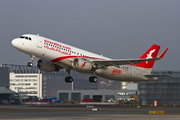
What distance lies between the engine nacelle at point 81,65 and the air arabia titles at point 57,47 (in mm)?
1755

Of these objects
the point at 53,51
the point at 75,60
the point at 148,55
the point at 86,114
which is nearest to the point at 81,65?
the point at 75,60

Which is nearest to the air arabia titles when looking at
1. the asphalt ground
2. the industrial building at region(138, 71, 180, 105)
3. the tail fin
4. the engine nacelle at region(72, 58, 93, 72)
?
the engine nacelle at region(72, 58, 93, 72)

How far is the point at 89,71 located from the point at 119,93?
11790 centimetres

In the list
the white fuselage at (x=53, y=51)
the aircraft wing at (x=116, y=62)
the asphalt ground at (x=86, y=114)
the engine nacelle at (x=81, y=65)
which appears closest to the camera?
the asphalt ground at (x=86, y=114)

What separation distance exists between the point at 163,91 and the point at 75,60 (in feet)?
157

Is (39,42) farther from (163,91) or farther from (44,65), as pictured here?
(163,91)

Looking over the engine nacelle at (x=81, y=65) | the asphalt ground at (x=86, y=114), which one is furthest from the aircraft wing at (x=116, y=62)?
the asphalt ground at (x=86, y=114)

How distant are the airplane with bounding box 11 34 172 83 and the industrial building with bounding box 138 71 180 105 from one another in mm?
29786

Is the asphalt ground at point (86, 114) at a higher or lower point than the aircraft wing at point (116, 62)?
lower

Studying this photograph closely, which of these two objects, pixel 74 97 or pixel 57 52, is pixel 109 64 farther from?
pixel 74 97

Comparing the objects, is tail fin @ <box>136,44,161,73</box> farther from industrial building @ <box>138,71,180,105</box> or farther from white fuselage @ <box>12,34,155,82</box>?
industrial building @ <box>138,71,180,105</box>

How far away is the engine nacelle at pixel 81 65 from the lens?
45594 millimetres

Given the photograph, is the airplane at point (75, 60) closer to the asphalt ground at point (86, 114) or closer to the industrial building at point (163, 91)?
the asphalt ground at point (86, 114)

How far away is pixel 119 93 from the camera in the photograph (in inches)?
6437
